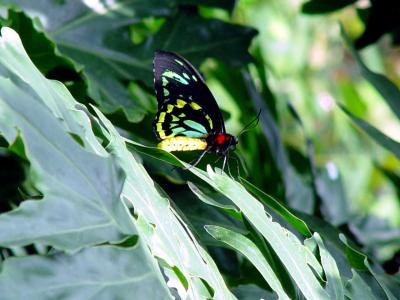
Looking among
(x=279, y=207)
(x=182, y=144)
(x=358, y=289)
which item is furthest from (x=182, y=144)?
(x=358, y=289)

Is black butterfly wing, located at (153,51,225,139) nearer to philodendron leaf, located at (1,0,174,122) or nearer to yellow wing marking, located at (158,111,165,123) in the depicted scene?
yellow wing marking, located at (158,111,165,123)

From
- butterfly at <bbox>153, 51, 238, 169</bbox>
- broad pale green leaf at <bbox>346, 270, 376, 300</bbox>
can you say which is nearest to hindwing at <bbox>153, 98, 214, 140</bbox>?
butterfly at <bbox>153, 51, 238, 169</bbox>

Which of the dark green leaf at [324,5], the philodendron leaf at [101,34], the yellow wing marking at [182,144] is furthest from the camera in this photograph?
the dark green leaf at [324,5]

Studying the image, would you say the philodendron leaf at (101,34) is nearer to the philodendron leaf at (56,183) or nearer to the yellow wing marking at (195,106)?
the yellow wing marking at (195,106)

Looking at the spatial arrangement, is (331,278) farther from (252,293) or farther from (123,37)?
(123,37)

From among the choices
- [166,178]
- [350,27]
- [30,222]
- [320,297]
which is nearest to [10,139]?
[30,222]

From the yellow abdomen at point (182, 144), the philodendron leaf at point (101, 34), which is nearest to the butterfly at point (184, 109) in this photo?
the yellow abdomen at point (182, 144)
